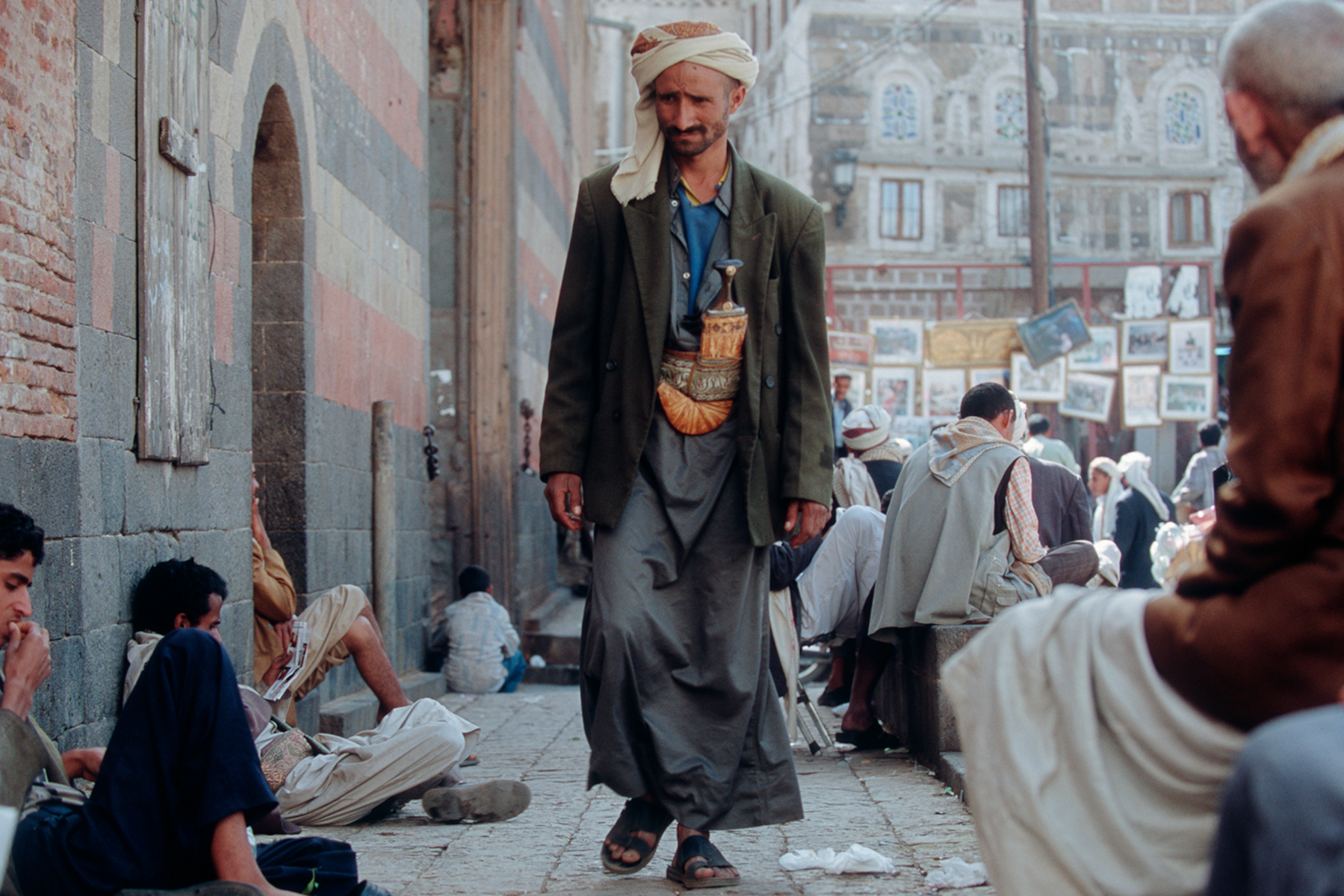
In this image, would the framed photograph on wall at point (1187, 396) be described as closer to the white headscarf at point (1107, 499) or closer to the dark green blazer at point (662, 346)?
the white headscarf at point (1107, 499)

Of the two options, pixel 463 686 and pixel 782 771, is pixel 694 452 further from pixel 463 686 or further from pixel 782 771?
pixel 463 686

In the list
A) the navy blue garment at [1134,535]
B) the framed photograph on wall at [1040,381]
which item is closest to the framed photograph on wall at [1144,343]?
the framed photograph on wall at [1040,381]

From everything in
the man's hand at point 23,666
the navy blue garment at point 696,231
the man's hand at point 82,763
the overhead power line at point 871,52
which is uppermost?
the overhead power line at point 871,52

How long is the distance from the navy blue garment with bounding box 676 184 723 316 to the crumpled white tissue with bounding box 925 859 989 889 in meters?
1.61

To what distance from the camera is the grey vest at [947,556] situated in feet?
19.0

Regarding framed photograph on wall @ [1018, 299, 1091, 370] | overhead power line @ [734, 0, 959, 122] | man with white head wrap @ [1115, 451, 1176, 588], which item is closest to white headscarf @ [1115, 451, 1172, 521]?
man with white head wrap @ [1115, 451, 1176, 588]

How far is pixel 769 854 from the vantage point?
13.6 ft

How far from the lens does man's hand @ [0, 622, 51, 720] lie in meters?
3.00

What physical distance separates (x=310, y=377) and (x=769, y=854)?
3.89m

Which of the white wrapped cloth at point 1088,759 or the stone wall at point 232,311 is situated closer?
the white wrapped cloth at point 1088,759

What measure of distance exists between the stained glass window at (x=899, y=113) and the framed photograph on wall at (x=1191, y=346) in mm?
15098

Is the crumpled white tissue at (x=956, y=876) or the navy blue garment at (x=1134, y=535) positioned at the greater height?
the navy blue garment at (x=1134, y=535)

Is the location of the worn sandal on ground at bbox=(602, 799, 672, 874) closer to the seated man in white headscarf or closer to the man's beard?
the man's beard

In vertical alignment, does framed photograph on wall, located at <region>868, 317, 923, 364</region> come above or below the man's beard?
above
